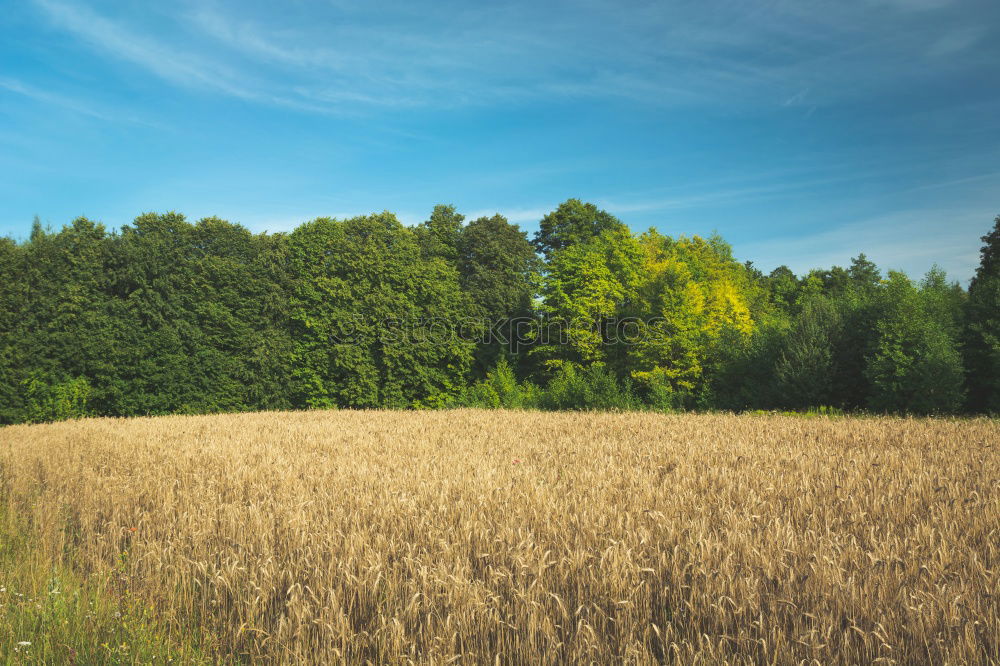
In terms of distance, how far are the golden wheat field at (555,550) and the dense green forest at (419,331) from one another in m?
18.2

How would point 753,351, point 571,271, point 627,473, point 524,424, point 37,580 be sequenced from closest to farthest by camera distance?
point 37,580 → point 627,473 → point 524,424 → point 753,351 → point 571,271

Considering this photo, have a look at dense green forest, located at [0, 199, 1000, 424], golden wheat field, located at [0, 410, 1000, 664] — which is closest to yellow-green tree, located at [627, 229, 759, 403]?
dense green forest, located at [0, 199, 1000, 424]

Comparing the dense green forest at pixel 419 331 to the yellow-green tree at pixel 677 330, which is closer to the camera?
the dense green forest at pixel 419 331

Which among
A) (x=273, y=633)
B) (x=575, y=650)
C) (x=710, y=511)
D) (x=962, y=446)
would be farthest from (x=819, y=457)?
(x=273, y=633)

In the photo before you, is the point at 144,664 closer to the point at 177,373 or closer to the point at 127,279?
the point at 177,373

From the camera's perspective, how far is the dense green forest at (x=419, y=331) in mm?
26812

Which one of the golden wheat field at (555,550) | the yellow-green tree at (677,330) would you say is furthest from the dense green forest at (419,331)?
the golden wheat field at (555,550)

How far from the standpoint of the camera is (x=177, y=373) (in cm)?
3269

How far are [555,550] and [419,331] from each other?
1350 inches

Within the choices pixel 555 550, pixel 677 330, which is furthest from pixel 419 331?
pixel 555 550

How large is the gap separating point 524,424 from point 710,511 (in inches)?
457

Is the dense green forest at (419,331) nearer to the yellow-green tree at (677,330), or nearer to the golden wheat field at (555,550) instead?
the yellow-green tree at (677,330)

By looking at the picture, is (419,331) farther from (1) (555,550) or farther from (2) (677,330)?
(1) (555,550)

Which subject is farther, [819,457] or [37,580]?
[819,457]
